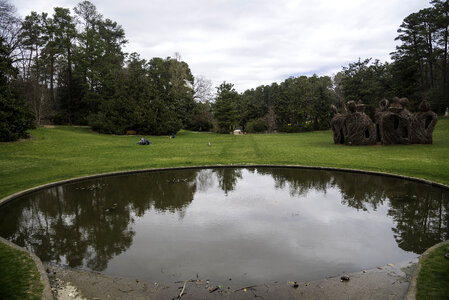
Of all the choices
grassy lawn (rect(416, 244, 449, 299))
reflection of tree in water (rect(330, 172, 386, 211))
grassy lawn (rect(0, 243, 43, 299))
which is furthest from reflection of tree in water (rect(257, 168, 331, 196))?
grassy lawn (rect(0, 243, 43, 299))

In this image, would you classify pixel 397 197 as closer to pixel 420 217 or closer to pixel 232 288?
pixel 420 217

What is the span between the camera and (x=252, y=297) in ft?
14.1

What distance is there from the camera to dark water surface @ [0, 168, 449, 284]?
212 inches

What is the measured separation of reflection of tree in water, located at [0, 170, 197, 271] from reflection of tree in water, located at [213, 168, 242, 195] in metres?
1.32

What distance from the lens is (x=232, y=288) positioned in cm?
455

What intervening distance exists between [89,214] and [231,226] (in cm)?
441

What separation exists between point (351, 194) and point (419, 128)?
50.7 feet

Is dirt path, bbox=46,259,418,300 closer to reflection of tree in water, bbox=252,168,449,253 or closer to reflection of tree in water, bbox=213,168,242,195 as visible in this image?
reflection of tree in water, bbox=252,168,449,253

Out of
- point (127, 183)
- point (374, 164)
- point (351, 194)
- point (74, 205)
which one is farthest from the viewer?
point (374, 164)

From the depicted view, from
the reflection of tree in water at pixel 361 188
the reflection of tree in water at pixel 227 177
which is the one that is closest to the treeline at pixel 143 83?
the reflection of tree in water at pixel 227 177

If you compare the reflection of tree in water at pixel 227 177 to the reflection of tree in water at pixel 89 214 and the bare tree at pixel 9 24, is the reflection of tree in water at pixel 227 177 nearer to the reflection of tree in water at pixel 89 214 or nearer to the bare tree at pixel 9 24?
the reflection of tree in water at pixel 89 214

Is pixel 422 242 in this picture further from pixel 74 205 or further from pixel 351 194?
pixel 74 205

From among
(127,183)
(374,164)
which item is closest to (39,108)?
(127,183)

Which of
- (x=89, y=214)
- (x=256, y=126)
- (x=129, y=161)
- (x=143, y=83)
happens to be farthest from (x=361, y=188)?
(x=256, y=126)
